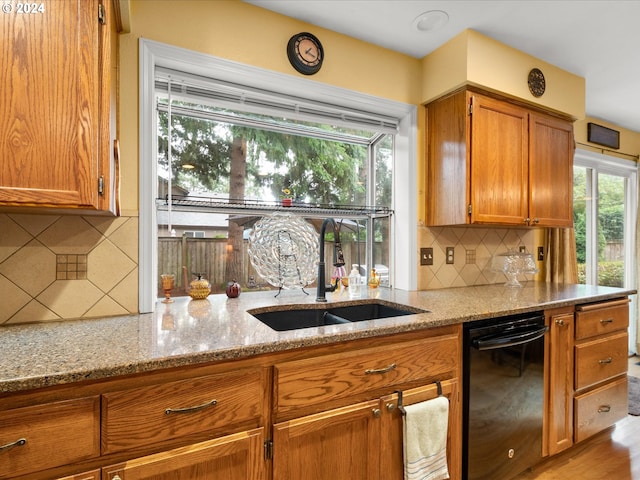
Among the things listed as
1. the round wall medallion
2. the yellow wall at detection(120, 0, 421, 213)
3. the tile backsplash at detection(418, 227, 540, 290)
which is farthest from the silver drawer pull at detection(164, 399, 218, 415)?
the round wall medallion

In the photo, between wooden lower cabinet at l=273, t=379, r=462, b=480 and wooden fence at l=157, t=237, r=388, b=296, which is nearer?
wooden lower cabinet at l=273, t=379, r=462, b=480

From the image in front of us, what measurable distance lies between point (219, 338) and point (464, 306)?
1.21m

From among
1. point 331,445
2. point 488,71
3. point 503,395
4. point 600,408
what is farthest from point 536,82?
point 331,445

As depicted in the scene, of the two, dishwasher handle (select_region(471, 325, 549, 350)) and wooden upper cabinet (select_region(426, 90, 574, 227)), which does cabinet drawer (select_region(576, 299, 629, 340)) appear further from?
wooden upper cabinet (select_region(426, 90, 574, 227))

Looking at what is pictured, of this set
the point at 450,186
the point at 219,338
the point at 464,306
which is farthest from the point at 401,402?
the point at 450,186

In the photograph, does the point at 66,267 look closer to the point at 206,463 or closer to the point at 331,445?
the point at 206,463

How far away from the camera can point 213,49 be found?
172 centimetres

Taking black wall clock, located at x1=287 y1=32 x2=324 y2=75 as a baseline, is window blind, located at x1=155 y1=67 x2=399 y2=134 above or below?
below

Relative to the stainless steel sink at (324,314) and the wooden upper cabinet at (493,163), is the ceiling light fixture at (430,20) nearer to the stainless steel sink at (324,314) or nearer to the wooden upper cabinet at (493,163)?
the wooden upper cabinet at (493,163)

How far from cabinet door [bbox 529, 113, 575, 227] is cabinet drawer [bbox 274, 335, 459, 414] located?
4.57ft

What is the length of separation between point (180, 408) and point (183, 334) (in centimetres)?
27

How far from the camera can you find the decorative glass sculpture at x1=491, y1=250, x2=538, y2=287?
2566 millimetres

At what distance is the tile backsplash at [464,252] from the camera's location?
237cm

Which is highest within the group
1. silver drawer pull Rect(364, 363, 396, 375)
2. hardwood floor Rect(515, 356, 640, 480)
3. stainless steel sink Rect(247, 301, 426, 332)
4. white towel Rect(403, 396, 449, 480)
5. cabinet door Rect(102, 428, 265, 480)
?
stainless steel sink Rect(247, 301, 426, 332)
